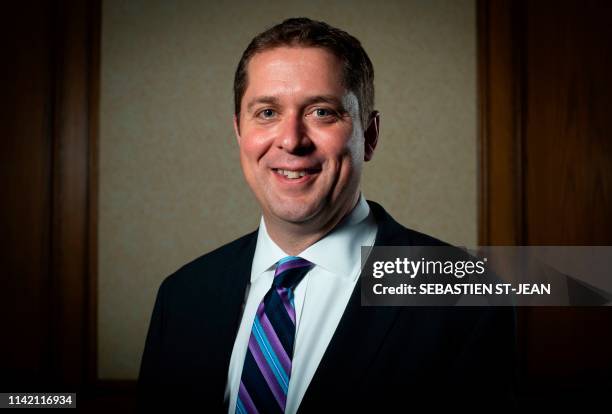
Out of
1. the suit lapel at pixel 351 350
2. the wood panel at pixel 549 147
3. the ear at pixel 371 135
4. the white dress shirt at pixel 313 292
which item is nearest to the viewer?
the suit lapel at pixel 351 350

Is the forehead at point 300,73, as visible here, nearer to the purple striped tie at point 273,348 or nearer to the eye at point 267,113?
the eye at point 267,113

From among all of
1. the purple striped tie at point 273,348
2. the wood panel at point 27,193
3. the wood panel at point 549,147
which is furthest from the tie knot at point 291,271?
the wood panel at point 27,193

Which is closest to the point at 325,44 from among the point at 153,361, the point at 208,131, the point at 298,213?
the point at 298,213

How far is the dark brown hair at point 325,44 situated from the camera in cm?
122

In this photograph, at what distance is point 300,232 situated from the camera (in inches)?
49.6

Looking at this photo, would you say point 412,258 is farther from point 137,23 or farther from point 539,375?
point 137,23

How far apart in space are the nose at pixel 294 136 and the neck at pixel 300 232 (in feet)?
0.60

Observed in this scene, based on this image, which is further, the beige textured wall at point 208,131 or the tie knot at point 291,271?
the beige textured wall at point 208,131

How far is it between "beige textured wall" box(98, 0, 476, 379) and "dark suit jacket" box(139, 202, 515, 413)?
1.35m

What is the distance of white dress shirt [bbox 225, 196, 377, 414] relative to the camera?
116cm

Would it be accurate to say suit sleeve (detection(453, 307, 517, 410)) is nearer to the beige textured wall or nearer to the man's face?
the man's face

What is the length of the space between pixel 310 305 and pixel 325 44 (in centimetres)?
64

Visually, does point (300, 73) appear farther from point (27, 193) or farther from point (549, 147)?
point (27, 193)

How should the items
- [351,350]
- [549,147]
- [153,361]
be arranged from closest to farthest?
[351,350], [153,361], [549,147]
